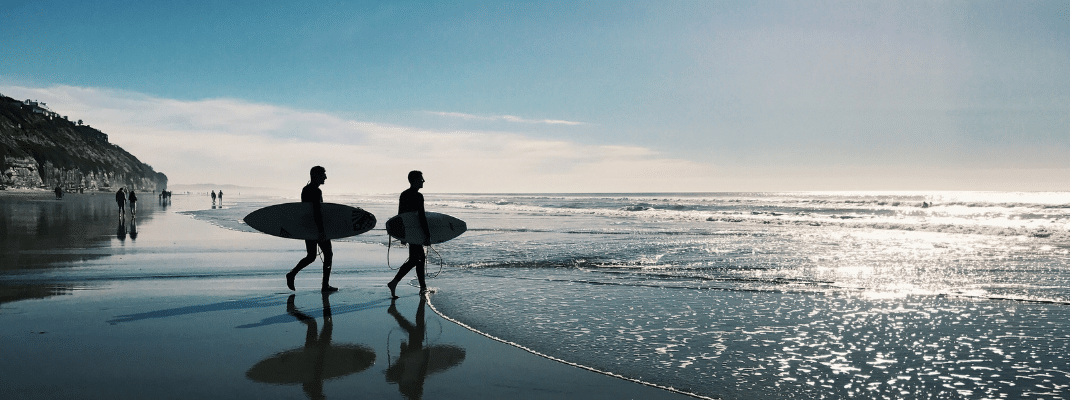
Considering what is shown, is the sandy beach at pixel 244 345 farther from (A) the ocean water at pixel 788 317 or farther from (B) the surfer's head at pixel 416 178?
(B) the surfer's head at pixel 416 178

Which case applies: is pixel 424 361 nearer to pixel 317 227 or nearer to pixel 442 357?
pixel 442 357

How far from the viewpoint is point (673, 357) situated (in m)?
4.83

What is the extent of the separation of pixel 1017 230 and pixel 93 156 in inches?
6439

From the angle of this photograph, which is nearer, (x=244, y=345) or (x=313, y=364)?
(x=313, y=364)

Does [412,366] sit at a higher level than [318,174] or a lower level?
lower

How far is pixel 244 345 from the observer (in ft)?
16.5

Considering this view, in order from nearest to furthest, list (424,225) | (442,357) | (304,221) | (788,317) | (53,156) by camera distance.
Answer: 1. (442,357)
2. (788,317)
3. (424,225)
4. (304,221)
5. (53,156)

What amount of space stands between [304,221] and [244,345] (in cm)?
345

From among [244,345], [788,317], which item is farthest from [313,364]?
[788,317]

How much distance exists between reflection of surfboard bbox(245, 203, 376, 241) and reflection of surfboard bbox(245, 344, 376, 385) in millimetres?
3556

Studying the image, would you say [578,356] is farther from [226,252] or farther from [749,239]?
[749,239]

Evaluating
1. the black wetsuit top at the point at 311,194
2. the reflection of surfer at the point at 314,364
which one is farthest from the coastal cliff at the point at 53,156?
the reflection of surfer at the point at 314,364

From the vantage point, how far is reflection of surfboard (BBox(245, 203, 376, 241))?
8.26 m

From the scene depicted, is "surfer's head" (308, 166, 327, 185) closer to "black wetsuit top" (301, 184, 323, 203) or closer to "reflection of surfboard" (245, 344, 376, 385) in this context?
"black wetsuit top" (301, 184, 323, 203)
